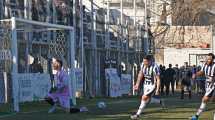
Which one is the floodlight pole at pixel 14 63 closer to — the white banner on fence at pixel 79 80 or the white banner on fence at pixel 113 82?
the white banner on fence at pixel 79 80

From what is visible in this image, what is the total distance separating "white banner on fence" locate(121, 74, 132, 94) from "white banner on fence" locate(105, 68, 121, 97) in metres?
0.99

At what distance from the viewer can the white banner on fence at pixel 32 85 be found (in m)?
24.3

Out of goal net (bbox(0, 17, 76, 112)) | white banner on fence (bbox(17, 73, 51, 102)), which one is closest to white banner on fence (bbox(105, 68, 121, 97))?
goal net (bbox(0, 17, 76, 112))

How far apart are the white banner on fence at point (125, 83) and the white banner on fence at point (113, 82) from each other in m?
0.99

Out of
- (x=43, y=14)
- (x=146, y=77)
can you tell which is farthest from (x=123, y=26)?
(x=146, y=77)

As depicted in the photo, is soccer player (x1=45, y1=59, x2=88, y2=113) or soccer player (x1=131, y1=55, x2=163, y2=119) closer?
soccer player (x1=131, y1=55, x2=163, y2=119)

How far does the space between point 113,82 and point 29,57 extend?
6770mm

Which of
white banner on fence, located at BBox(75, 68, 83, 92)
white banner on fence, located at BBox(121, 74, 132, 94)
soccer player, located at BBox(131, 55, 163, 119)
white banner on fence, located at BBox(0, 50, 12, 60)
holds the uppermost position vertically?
white banner on fence, located at BBox(0, 50, 12, 60)

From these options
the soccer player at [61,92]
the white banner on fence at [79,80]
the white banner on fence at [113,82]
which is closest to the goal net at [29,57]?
the white banner on fence at [79,80]

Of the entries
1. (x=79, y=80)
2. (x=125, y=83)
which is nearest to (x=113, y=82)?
(x=125, y=83)

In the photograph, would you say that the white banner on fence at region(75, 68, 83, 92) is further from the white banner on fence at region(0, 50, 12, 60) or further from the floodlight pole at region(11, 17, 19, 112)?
the floodlight pole at region(11, 17, 19, 112)

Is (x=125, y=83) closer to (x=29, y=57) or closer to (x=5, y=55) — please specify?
(x=29, y=57)

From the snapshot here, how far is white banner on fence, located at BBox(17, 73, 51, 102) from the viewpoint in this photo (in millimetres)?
24327

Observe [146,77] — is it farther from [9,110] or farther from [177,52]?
[177,52]
